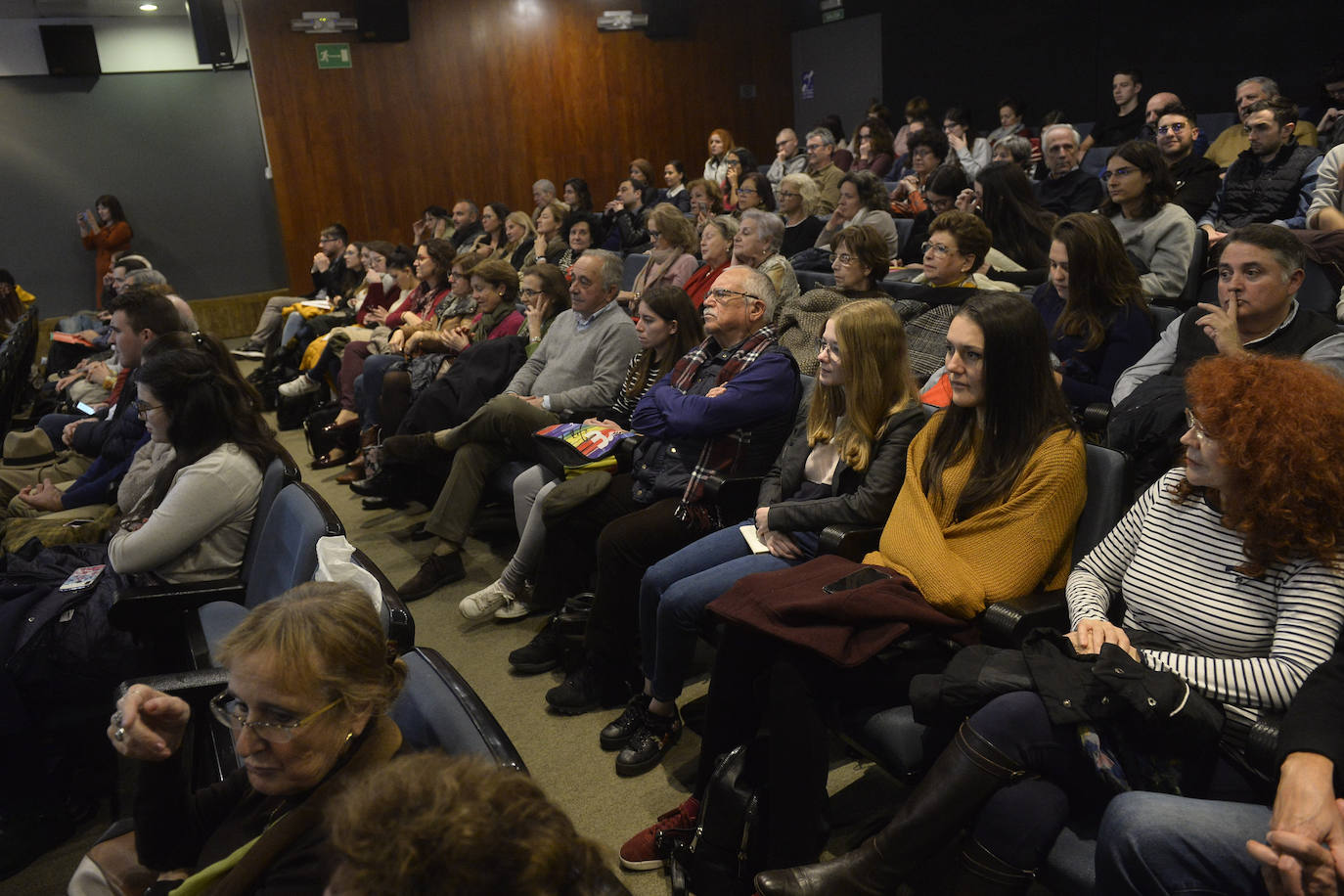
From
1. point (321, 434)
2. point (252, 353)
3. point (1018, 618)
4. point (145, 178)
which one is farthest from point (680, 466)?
point (145, 178)

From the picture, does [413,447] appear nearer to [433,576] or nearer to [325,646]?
[433,576]

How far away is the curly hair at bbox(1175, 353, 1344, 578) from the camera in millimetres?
1595

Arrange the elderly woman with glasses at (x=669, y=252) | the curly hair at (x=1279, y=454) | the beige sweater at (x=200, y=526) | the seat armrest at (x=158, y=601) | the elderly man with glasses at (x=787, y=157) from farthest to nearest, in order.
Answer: the elderly man with glasses at (x=787, y=157), the elderly woman with glasses at (x=669, y=252), the beige sweater at (x=200, y=526), the seat armrest at (x=158, y=601), the curly hair at (x=1279, y=454)

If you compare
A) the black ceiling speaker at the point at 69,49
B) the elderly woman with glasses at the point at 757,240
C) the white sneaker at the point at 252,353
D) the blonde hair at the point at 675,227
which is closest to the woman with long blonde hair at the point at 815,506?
the elderly woman with glasses at the point at 757,240

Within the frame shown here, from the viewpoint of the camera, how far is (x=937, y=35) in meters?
9.83

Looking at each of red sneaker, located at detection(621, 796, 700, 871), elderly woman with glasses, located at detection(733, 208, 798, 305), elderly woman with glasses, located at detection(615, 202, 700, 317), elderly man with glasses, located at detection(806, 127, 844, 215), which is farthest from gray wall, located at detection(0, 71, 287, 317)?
red sneaker, located at detection(621, 796, 700, 871)

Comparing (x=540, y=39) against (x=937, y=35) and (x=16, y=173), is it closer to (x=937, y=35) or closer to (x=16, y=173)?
(x=937, y=35)

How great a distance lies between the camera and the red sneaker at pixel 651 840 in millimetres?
2135

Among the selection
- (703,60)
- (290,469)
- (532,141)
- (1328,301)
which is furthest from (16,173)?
(1328,301)

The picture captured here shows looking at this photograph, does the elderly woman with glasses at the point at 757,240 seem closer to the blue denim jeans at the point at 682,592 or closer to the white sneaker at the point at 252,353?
the blue denim jeans at the point at 682,592

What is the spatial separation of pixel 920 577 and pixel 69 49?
31.8 ft

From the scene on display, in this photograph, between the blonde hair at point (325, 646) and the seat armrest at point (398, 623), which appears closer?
the blonde hair at point (325, 646)

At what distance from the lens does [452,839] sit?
0.84 m

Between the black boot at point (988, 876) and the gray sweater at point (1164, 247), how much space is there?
251 centimetres
